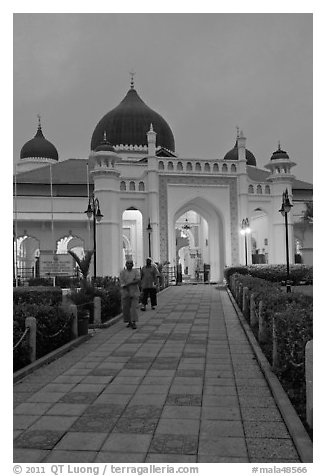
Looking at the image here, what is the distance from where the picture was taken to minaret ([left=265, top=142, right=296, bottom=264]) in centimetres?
2988

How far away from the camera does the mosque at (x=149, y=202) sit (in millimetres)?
27672

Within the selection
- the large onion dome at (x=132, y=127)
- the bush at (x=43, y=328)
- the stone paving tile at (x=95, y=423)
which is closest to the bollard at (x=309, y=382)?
the stone paving tile at (x=95, y=423)

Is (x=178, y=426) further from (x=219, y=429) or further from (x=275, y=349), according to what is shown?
(x=275, y=349)

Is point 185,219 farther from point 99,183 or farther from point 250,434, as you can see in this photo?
point 250,434

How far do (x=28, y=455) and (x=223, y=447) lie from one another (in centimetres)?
149

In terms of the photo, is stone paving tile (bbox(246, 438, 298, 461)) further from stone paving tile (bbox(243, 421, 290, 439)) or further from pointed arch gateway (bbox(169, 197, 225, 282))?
pointed arch gateway (bbox(169, 197, 225, 282))

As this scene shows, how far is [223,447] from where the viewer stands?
380 cm

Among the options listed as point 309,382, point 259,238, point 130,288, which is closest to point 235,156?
point 259,238

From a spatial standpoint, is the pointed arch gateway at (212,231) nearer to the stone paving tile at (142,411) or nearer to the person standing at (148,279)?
the person standing at (148,279)

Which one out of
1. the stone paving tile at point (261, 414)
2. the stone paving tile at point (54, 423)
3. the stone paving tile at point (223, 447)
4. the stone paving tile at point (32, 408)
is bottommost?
the stone paving tile at point (261, 414)

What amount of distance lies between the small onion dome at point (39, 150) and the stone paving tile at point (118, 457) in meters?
38.7

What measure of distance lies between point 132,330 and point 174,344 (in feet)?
6.19
